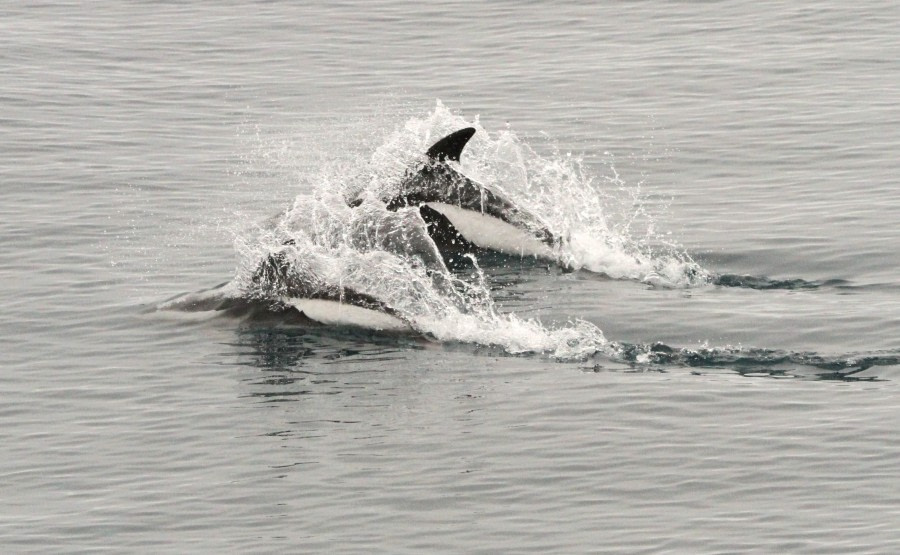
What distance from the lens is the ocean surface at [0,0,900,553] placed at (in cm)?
1388

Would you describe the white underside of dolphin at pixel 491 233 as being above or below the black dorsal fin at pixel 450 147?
below

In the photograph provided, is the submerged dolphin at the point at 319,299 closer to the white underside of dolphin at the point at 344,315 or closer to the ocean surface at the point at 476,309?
the white underside of dolphin at the point at 344,315

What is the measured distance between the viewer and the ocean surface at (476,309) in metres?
13.9

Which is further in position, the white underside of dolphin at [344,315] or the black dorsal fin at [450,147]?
the black dorsal fin at [450,147]

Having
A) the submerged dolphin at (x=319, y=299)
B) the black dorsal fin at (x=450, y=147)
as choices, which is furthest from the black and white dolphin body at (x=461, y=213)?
the submerged dolphin at (x=319, y=299)

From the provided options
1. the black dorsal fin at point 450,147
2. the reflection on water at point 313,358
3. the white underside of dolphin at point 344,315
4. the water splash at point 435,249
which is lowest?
the reflection on water at point 313,358

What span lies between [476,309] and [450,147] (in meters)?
4.05

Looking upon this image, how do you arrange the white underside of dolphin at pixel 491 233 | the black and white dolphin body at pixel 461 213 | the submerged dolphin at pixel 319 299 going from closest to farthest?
the submerged dolphin at pixel 319 299 → the white underside of dolphin at pixel 491 233 → the black and white dolphin body at pixel 461 213

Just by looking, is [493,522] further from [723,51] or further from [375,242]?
[723,51]

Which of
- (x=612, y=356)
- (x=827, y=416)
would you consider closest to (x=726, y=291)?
(x=612, y=356)

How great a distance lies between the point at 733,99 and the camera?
107 feet

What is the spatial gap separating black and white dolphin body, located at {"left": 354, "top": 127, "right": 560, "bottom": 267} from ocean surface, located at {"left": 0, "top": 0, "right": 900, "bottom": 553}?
0.38 metres

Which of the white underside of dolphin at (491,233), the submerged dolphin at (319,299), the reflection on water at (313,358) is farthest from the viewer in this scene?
the white underside of dolphin at (491,233)

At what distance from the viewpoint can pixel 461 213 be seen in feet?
77.5
